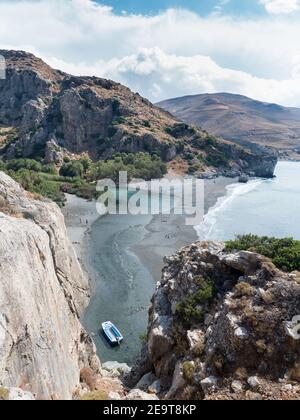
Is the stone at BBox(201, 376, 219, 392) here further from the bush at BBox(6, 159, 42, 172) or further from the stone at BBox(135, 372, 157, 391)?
the bush at BBox(6, 159, 42, 172)

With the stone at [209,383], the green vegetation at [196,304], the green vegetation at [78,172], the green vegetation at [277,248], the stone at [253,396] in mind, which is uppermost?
the green vegetation at [78,172]

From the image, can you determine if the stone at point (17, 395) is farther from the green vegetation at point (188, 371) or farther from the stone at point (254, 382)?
the stone at point (254, 382)

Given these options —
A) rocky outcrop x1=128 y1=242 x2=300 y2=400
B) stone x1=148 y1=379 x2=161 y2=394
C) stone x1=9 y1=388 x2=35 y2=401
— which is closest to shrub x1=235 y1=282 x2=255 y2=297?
rocky outcrop x1=128 y1=242 x2=300 y2=400

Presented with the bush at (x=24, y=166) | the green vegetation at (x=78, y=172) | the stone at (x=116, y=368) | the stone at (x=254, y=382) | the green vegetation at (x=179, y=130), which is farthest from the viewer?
the green vegetation at (x=179, y=130)

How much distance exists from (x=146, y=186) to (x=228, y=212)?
3371cm

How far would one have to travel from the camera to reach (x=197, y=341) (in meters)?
19.1

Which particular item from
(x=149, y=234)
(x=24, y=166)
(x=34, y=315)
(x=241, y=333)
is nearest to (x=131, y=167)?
(x=24, y=166)

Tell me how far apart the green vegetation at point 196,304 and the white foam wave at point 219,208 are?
3945 centimetres

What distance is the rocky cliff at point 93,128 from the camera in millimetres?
141375

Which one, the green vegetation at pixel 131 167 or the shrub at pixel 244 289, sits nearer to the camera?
the shrub at pixel 244 289

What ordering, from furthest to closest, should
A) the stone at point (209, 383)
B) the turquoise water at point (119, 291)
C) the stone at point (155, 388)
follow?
the turquoise water at point (119, 291) → the stone at point (155, 388) → the stone at point (209, 383)

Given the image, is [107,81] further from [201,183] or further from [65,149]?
[201,183]

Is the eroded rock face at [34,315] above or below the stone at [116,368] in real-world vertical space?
above

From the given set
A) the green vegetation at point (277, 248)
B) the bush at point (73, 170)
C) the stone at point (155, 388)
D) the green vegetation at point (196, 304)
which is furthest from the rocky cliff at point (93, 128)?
the stone at point (155, 388)
